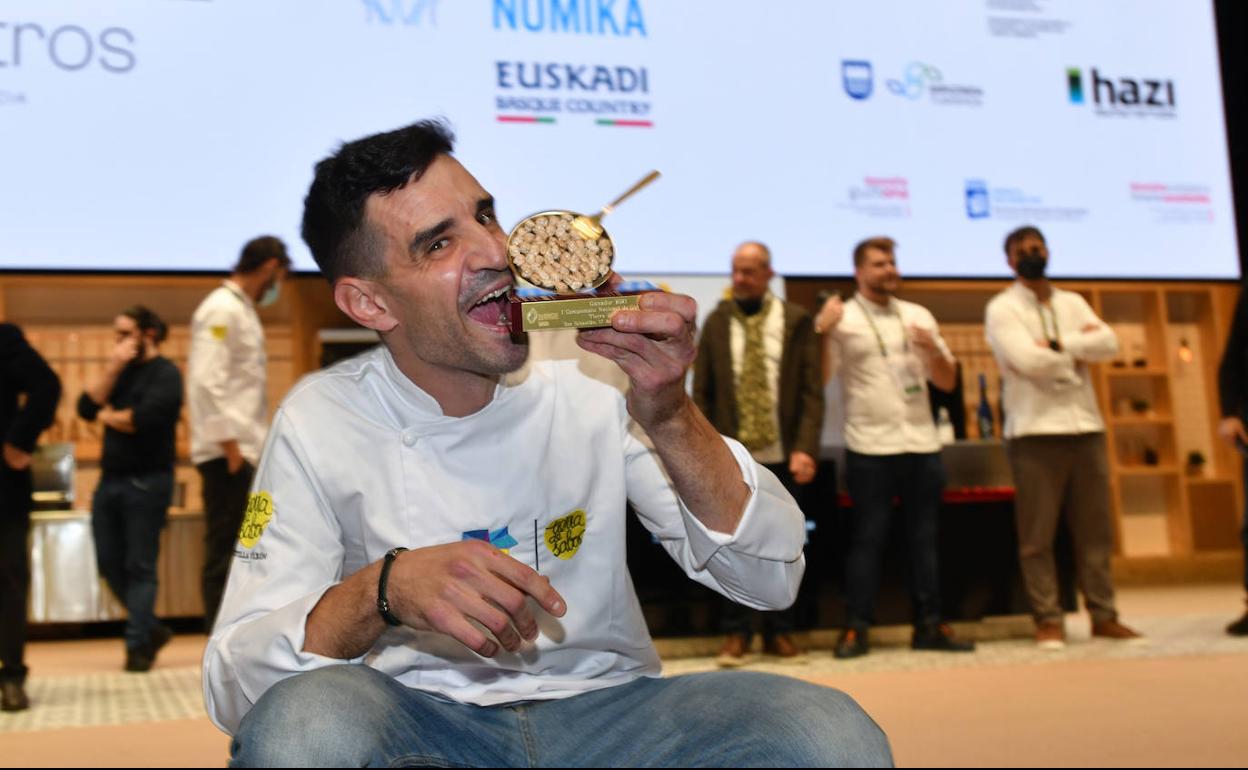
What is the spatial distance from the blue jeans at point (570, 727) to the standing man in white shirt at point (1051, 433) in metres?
3.06

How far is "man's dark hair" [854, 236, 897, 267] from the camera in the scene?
3.86 meters

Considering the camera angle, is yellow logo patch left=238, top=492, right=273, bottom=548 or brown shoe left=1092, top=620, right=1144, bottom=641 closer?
yellow logo patch left=238, top=492, right=273, bottom=548

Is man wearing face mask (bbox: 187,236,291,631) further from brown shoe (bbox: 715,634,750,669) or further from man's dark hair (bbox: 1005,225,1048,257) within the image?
man's dark hair (bbox: 1005,225,1048,257)

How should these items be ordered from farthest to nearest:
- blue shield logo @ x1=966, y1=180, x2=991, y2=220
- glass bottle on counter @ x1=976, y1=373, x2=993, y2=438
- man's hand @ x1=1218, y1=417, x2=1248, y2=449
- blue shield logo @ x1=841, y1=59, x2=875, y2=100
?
1. glass bottle on counter @ x1=976, y1=373, x2=993, y2=438
2. blue shield logo @ x1=966, y1=180, x2=991, y2=220
3. blue shield logo @ x1=841, y1=59, x2=875, y2=100
4. man's hand @ x1=1218, y1=417, x2=1248, y2=449

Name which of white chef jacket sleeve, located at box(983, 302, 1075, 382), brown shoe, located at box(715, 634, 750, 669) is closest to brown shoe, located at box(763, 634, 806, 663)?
brown shoe, located at box(715, 634, 750, 669)

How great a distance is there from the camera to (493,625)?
90 cm

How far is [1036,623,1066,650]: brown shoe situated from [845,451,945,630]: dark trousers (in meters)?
0.32

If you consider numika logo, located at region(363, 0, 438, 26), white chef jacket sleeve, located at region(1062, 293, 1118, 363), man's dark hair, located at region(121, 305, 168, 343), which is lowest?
white chef jacket sleeve, located at region(1062, 293, 1118, 363)

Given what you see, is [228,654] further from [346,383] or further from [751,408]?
[751,408]

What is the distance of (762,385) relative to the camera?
12.4 feet

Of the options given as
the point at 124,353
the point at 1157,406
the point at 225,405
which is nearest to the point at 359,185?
the point at 225,405

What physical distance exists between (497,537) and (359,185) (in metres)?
0.40

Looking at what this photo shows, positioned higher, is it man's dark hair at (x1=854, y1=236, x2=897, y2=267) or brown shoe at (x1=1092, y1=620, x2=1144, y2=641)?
man's dark hair at (x1=854, y1=236, x2=897, y2=267)

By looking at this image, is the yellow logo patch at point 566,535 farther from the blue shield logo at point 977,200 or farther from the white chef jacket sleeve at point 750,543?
the blue shield logo at point 977,200
